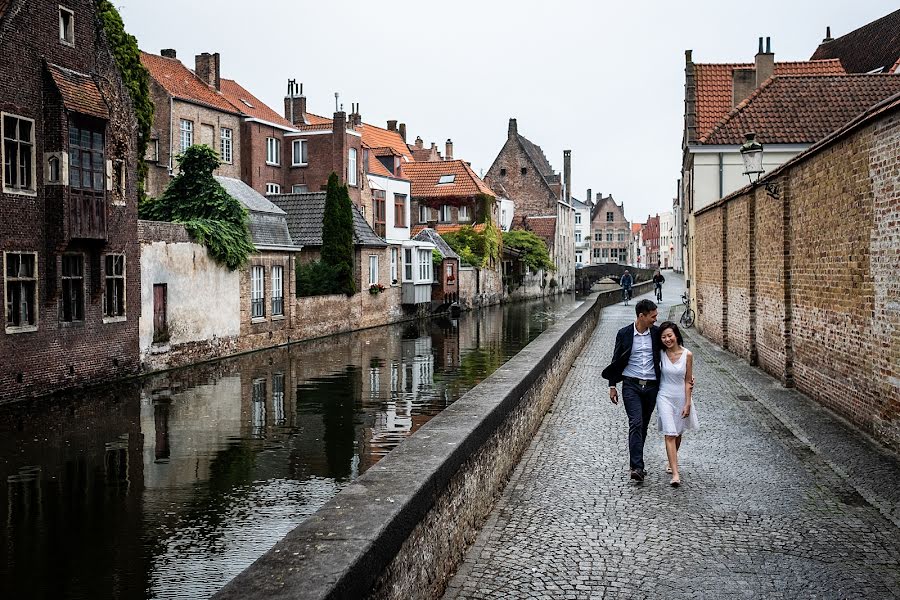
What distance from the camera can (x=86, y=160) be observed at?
19219 millimetres

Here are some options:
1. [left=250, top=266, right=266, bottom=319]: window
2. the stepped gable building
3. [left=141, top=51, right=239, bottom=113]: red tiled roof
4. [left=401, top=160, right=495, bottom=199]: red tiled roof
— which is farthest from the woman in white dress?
[left=401, top=160, right=495, bottom=199]: red tiled roof

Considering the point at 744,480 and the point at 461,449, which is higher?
the point at 461,449

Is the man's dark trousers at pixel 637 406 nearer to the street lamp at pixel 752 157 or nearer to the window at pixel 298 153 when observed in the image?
the street lamp at pixel 752 157

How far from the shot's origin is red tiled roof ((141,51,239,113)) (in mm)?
40000

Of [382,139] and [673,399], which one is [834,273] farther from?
[382,139]

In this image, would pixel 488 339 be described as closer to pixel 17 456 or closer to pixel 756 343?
pixel 756 343

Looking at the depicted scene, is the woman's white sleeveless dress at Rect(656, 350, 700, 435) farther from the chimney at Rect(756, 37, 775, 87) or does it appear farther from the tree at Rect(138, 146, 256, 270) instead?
the chimney at Rect(756, 37, 775, 87)

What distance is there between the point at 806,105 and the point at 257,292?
18.3 meters

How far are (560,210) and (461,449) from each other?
7940cm

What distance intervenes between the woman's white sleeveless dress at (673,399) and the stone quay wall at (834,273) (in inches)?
92.1

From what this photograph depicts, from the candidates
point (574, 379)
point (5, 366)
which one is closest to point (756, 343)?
point (574, 379)

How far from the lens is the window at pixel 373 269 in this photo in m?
39.5

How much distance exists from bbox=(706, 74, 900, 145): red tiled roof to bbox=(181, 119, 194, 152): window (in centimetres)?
2433

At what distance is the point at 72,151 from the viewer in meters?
18.7
